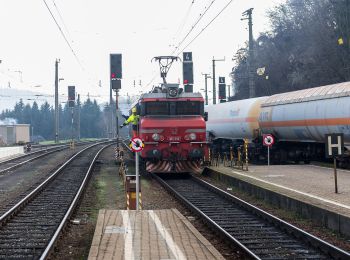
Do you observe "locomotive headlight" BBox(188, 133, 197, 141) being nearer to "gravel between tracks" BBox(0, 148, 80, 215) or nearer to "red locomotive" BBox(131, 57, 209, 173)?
"red locomotive" BBox(131, 57, 209, 173)

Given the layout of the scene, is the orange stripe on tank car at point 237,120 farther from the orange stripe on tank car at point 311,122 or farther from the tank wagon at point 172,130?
the tank wagon at point 172,130

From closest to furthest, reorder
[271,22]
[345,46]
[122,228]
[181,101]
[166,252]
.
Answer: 1. [166,252]
2. [122,228]
3. [181,101]
4. [345,46]
5. [271,22]

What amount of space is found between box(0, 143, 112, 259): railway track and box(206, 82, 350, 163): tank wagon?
1059cm

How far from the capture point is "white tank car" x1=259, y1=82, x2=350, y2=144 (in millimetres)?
21422

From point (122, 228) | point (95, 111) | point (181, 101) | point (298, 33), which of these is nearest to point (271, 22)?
point (298, 33)

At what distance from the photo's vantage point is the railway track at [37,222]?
395 inches

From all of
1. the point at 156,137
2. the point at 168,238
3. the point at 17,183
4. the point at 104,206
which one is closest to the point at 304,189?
the point at 104,206

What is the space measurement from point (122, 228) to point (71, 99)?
52.6 m

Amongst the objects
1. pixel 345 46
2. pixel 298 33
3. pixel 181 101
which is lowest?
pixel 181 101

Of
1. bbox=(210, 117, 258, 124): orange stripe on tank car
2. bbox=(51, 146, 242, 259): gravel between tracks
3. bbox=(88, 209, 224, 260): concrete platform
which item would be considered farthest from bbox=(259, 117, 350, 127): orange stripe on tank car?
bbox=(88, 209, 224, 260): concrete platform

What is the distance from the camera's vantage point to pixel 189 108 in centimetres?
2347

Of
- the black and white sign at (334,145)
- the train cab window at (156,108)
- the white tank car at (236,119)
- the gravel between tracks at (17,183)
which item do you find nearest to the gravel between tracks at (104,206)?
the gravel between tracks at (17,183)

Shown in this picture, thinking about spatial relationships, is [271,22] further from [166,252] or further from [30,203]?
[166,252]

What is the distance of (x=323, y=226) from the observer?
12.2 m
